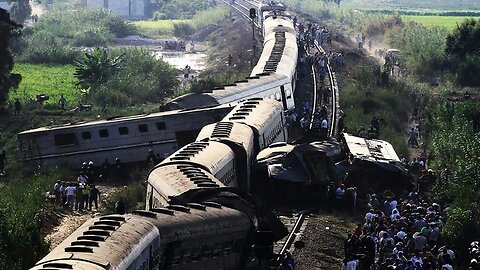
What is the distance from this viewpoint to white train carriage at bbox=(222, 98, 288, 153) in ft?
102

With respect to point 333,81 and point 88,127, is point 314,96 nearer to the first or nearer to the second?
point 333,81

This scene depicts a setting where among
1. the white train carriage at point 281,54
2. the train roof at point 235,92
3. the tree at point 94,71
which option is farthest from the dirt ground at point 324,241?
the tree at point 94,71

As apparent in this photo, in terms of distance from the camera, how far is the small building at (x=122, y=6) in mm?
140250

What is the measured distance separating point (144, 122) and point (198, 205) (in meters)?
14.6

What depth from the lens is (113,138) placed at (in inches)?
1326

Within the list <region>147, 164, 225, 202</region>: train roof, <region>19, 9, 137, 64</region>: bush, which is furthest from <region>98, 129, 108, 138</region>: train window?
<region>19, 9, 137, 64</region>: bush

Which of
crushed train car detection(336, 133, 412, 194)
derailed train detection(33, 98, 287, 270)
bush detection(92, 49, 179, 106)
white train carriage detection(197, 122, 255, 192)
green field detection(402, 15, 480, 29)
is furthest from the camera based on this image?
green field detection(402, 15, 480, 29)

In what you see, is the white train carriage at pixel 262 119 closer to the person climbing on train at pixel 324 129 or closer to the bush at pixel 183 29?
the person climbing on train at pixel 324 129

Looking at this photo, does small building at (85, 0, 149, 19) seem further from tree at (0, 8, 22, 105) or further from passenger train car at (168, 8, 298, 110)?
tree at (0, 8, 22, 105)

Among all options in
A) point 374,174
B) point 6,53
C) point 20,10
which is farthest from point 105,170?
point 20,10

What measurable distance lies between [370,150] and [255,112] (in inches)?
150

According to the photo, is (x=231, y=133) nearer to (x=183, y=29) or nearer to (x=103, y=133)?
(x=103, y=133)

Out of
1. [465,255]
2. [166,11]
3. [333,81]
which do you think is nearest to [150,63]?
[333,81]

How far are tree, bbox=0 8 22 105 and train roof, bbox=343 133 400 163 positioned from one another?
1749 centimetres
